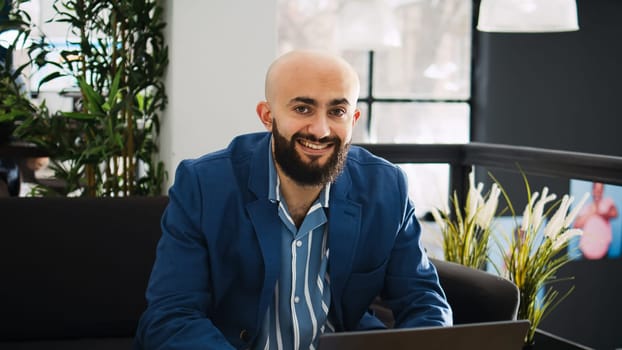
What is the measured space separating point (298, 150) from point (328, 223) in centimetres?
19

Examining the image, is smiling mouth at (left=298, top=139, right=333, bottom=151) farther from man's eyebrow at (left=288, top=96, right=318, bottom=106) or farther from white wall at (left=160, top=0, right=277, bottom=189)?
white wall at (left=160, top=0, right=277, bottom=189)

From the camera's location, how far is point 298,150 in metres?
1.73

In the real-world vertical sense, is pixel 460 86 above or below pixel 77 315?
above

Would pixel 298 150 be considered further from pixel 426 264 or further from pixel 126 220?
pixel 126 220

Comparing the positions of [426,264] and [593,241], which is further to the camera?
[593,241]

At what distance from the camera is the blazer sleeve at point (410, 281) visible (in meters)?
1.79

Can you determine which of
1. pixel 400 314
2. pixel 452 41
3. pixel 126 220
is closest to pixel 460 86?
pixel 452 41

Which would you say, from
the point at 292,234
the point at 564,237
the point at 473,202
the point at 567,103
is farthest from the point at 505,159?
the point at 567,103

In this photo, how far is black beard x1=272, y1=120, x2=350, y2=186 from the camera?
1.73 m

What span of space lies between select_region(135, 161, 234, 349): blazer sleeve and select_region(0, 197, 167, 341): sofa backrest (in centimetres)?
73

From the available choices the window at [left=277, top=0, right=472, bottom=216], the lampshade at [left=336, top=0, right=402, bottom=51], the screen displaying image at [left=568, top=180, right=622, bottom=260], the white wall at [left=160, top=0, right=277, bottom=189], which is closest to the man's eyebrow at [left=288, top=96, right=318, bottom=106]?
the white wall at [left=160, top=0, right=277, bottom=189]

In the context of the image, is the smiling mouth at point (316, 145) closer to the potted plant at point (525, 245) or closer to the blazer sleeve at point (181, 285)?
the blazer sleeve at point (181, 285)

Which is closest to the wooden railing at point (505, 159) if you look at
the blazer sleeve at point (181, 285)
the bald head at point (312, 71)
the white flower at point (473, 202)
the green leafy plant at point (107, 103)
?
the white flower at point (473, 202)

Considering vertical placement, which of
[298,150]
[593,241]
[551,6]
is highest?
[551,6]
